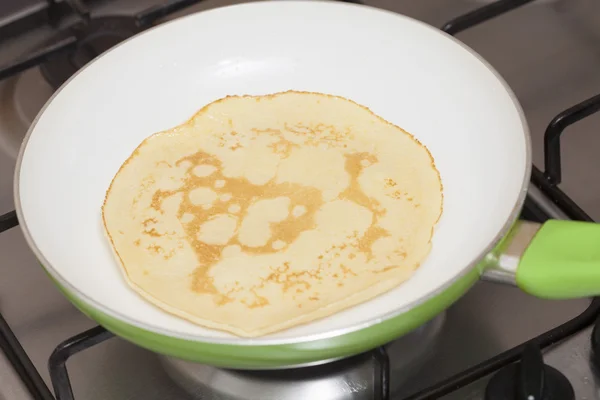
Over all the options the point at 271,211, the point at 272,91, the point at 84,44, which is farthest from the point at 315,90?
A: the point at 84,44

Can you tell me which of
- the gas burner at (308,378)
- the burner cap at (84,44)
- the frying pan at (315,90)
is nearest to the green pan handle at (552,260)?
the frying pan at (315,90)

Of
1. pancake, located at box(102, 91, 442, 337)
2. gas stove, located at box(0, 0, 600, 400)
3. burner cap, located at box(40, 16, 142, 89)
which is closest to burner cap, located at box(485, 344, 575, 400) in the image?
gas stove, located at box(0, 0, 600, 400)

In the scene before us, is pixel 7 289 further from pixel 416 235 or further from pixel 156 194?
pixel 416 235

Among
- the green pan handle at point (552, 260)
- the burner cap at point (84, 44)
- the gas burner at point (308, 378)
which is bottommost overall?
the gas burner at point (308, 378)

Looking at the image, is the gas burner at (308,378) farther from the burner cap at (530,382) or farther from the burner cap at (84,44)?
the burner cap at (84,44)

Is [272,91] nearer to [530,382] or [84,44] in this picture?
[84,44]

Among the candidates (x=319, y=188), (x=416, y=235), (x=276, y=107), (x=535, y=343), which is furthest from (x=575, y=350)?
(x=276, y=107)

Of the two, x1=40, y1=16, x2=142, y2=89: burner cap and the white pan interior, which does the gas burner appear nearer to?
the white pan interior
